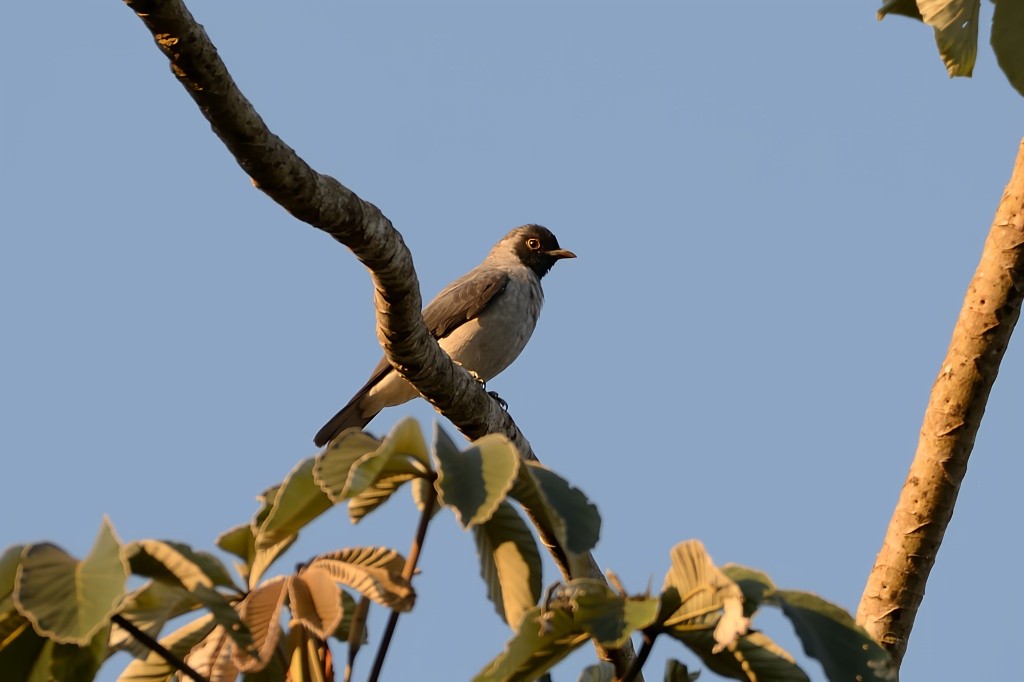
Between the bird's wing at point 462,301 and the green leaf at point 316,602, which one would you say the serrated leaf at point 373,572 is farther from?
the bird's wing at point 462,301

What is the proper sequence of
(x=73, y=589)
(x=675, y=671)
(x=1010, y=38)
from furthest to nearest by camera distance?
(x=1010, y=38), (x=675, y=671), (x=73, y=589)

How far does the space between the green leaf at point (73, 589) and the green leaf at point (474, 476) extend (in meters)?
0.52

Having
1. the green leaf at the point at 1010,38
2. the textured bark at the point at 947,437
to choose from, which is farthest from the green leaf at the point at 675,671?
the green leaf at the point at 1010,38

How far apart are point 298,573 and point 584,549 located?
0.57 metres

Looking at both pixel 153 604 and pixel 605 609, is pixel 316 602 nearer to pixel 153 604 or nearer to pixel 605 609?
pixel 153 604

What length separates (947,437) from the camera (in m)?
4.04

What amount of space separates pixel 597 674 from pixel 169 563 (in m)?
1.12

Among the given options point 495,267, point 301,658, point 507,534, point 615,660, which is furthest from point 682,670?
point 495,267

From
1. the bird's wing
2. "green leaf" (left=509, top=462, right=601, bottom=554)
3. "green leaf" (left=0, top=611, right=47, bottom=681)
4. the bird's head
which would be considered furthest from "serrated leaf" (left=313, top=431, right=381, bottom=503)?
the bird's head

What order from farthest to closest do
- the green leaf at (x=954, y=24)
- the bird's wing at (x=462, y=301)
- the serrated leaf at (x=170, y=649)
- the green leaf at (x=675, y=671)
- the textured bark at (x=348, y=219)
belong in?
the bird's wing at (x=462, y=301), the green leaf at (x=954, y=24), the textured bark at (x=348, y=219), the green leaf at (x=675, y=671), the serrated leaf at (x=170, y=649)

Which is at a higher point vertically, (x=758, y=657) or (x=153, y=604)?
(x=758, y=657)

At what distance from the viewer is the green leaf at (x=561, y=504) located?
6.98 ft

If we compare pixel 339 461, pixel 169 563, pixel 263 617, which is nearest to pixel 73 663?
pixel 169 563

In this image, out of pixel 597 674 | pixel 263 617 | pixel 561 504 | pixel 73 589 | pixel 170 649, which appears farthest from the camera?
pixel 597 674
